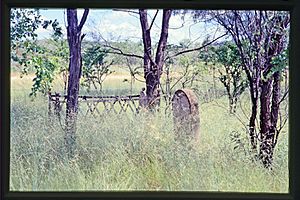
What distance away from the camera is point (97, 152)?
273cm

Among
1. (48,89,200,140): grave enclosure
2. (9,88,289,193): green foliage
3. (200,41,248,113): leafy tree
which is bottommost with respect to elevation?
(9,88,289,193): green foliage

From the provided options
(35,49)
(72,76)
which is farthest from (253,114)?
(35,49)

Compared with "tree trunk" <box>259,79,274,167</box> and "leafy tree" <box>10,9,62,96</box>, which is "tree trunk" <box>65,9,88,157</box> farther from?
"tree trunk" <box>259,79,274,167</box>

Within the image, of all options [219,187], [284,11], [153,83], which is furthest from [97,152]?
[284,11]

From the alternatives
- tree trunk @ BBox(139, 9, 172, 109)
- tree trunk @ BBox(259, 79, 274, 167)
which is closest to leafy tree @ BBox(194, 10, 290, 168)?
tree trunk @ BBox(259, 79, 274, 167)

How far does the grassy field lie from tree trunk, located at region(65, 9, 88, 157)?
0.10 ft

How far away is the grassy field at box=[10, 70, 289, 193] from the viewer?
271cm

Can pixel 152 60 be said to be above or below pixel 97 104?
above

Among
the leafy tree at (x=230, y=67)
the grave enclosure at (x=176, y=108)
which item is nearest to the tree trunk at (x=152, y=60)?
the grave enclosure at (x=176, y=108)

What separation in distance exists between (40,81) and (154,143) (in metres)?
0.56
